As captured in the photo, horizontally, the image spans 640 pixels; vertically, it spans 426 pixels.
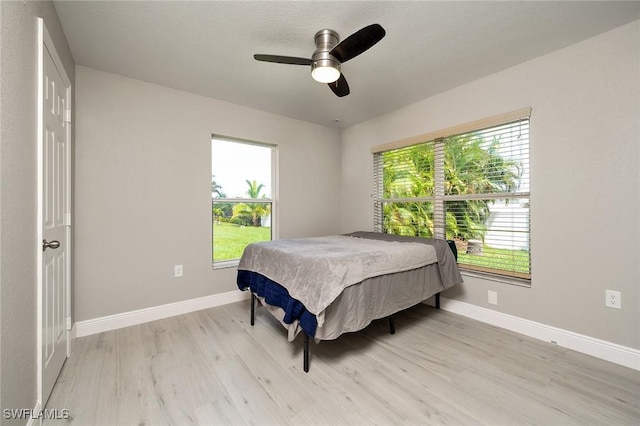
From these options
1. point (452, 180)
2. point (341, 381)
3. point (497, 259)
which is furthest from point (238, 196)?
point (497, 259)

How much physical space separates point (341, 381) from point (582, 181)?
2.40 meters

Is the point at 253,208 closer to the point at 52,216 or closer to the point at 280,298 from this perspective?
the point at 280,298

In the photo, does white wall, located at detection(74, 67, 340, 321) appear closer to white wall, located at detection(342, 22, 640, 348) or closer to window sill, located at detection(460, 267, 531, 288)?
window sill, located at detection(460, 267, 531, 288)

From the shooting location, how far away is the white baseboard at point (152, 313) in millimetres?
2393

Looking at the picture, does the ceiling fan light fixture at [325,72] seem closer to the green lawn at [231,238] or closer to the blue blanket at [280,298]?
the blue blanket at [280,298]

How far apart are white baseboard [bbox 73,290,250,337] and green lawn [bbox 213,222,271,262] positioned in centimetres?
47

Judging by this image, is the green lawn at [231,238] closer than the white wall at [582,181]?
No

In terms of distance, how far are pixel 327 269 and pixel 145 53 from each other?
234 cm

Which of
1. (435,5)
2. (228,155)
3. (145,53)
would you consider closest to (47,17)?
(145,53)

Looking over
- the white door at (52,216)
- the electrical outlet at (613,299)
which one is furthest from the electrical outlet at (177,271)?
the electrical outlet at (613,299)

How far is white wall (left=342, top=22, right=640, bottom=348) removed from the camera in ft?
6.28

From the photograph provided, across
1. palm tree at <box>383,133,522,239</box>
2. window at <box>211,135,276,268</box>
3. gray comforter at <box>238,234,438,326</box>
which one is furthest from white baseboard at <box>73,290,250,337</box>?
palm tree at <box>383,133,522,239</box>

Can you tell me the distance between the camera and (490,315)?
260 cm

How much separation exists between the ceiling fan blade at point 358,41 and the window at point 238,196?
199 cm
